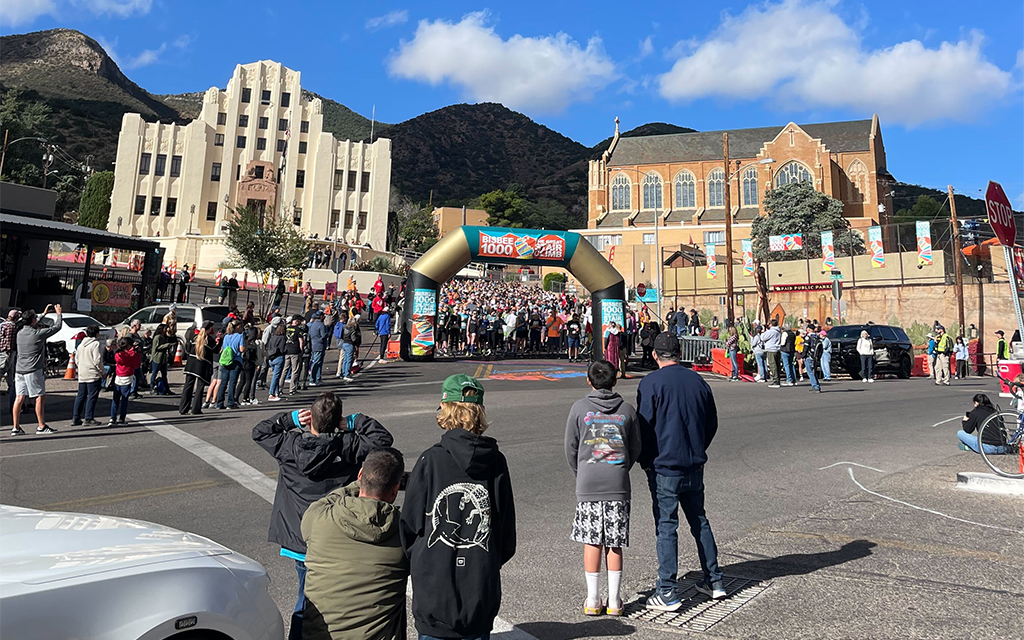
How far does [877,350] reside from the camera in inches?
888

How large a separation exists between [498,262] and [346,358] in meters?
7.63

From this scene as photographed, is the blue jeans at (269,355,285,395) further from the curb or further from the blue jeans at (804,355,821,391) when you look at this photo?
the blue jeans at (804,355,821,391)

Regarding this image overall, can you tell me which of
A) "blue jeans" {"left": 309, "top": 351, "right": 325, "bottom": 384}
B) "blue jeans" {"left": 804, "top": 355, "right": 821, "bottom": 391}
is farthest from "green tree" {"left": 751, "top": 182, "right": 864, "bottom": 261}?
"blue jeans" {"left": 309, "top": 351, "right": 325, "bottom": 384}

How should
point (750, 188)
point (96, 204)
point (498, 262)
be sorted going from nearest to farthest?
point (498, 262) < point (96, 204) < point (750, 188)

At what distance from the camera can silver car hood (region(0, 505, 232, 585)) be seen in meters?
2.46

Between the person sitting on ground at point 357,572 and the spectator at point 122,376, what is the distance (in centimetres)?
1034

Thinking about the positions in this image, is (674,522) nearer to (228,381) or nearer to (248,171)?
(228,381)

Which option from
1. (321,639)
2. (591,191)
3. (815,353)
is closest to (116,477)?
(321,639)

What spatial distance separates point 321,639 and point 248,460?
662cm

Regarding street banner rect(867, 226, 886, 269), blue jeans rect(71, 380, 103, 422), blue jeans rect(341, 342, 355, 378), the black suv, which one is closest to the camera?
blue jeans rect(71, 380, 103, 422)

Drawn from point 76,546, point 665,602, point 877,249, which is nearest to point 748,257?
point 877,249

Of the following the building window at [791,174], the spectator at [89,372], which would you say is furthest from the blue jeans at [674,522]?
the building window at [791,174]

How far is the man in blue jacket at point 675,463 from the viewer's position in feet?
15.2

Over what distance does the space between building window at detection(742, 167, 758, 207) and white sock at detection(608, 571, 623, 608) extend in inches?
3159
